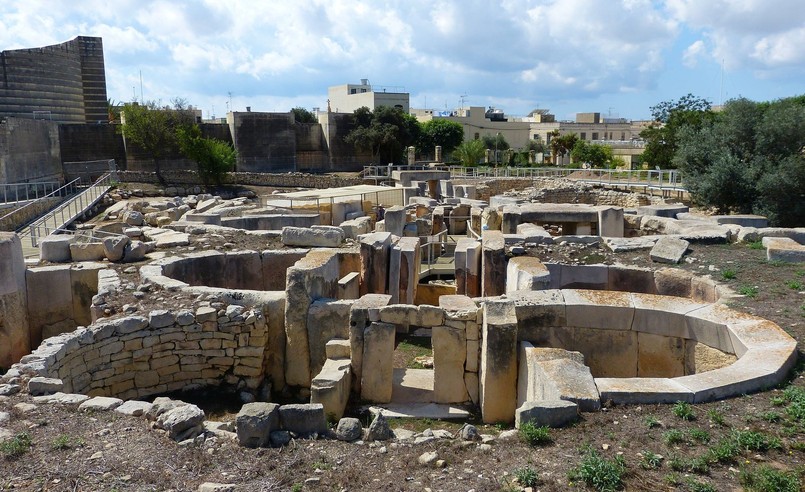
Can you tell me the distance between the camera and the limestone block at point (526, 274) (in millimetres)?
9344

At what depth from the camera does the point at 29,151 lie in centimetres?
2992

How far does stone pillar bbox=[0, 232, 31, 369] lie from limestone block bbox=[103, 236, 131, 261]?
1.38m

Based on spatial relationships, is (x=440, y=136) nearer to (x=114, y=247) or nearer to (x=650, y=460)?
(x=114, y=247)

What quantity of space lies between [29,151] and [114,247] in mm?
22887

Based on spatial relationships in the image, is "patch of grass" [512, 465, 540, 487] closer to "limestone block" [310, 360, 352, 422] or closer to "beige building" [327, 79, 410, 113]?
"limestone block" [310, 360, 352, 422]

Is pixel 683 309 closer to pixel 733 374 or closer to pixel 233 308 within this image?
pixel 733 374

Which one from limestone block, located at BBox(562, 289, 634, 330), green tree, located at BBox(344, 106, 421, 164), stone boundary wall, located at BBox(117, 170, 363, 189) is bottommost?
limestone block, located at BBox(562, 289, 634, 330)

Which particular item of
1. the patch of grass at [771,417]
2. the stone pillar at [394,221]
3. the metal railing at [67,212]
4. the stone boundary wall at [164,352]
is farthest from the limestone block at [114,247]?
the patch of grass at [771,417]

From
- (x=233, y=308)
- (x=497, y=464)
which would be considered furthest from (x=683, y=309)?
(x=233, y=308)

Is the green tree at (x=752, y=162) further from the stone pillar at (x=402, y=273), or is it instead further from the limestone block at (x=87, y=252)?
the limestone block at (x=87, y=252)

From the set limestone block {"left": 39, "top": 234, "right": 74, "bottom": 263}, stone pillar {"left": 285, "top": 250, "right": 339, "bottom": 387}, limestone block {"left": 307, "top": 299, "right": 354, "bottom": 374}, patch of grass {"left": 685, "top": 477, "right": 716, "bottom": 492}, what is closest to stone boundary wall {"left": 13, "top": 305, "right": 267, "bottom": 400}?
stone pillar {"left": 285, "top": 250, "right": 339, "bottom": 387}

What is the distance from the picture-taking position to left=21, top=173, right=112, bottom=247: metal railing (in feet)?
60.1

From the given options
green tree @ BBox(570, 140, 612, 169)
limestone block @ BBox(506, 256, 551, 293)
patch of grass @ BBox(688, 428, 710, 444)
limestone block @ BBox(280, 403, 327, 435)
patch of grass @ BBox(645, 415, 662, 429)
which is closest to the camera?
patch of grass @ BBox(688, 428, 710, 444)

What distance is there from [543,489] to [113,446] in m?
3.37
